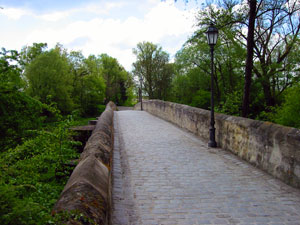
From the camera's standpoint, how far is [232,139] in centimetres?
718

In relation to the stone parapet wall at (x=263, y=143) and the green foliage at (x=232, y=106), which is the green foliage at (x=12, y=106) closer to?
the stone parapet wall at (x=263, y=143)

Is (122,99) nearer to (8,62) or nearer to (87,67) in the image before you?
(87,67)

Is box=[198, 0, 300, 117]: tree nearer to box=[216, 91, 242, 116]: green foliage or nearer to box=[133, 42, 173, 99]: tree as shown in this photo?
box=[216, 91, 242, 116]: green foliage

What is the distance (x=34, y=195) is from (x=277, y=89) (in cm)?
2322

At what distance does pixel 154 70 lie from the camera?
158 feet

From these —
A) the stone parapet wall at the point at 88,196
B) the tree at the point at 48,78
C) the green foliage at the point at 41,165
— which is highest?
the tree at the point at 48,78

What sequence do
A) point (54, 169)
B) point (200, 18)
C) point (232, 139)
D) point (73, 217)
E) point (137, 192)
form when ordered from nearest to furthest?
point (73, 217) < point (137, 192) < point (54, 169) < point (232, 139) < point (200, 18)

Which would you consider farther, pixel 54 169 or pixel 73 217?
pixel 54 169

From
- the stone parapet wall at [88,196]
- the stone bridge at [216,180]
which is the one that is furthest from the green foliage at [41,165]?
the stone bridge at [216,180]

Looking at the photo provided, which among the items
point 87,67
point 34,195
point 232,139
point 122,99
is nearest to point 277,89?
point 232,139

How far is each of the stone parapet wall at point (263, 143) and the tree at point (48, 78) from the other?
91.4ft

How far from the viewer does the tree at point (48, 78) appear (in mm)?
33562

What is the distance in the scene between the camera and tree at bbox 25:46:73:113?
33.6 meters

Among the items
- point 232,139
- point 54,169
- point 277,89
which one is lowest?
point 54,169
